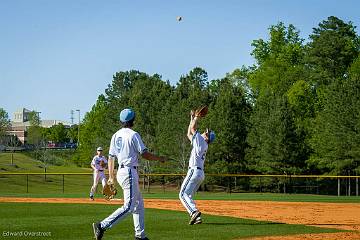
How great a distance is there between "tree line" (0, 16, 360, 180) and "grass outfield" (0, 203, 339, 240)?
35.1 m

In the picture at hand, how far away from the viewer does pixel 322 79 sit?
6588cm

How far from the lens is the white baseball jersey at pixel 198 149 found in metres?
14.0

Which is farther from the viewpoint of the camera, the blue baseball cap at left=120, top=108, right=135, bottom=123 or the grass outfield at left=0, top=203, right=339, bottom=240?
the grass outfield at left=0, top=203, right=339, bottom=240

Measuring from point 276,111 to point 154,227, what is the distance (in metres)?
39.8

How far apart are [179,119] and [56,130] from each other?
311 feet

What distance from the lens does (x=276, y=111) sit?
51812mm

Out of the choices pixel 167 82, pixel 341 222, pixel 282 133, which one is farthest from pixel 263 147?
pixel 341 222

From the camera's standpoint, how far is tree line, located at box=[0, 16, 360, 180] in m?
49.6

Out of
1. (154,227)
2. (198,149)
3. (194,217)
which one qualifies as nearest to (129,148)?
(154,227)

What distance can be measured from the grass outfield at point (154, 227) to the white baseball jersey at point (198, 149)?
1.42m

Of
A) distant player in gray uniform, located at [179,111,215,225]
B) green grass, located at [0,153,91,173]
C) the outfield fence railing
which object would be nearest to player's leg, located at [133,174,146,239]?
distant player in gray uniform, located at [179,111,215,225]

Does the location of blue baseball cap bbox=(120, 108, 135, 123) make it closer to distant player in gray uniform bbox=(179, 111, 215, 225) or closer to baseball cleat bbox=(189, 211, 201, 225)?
distant player in gray uniform bbox=(179, 111, 215, 225)

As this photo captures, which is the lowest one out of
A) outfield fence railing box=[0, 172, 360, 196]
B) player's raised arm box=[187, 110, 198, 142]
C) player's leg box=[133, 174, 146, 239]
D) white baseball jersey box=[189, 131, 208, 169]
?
outfield fence railing box=[0, 172, 360, 196]

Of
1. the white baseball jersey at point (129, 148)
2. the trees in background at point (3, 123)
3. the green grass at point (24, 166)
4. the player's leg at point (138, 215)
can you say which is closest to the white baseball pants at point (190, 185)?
the player's leg at point (138, 215)
